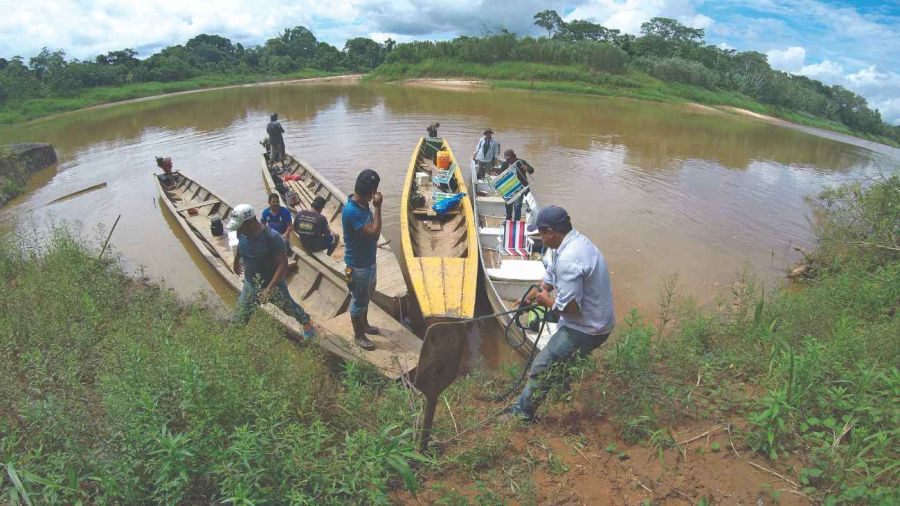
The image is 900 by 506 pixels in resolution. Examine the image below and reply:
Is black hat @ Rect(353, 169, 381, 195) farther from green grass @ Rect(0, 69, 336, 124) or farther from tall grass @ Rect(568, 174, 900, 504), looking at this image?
green grass @ Rect(0, 69, 336, 124)

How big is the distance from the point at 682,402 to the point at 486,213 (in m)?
6.61

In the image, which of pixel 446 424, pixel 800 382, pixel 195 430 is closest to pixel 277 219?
pixel 446 424

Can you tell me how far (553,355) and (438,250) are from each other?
14.8 feet

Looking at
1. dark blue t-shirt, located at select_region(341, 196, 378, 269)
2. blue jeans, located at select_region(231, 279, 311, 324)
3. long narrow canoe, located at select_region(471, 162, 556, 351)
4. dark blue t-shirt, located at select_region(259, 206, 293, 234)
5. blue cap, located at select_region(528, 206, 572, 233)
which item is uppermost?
blue cap, located at select_region(528, 206, 572, 233)

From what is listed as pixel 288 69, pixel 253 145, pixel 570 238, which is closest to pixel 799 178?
pixel 570 238

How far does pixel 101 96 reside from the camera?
34.3 metres

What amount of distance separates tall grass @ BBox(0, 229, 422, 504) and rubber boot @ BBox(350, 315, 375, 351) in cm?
114

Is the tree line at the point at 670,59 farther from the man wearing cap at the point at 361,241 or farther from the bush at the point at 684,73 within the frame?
the man wearing cap at the point at 361,241

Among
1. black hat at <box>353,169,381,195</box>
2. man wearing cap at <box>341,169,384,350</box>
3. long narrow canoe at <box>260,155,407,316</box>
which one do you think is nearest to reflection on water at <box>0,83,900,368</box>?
long narrow canoe at <box>260,155,407,316</box>

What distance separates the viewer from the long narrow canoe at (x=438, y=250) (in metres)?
5.54

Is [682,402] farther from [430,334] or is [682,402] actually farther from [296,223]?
[296,223]

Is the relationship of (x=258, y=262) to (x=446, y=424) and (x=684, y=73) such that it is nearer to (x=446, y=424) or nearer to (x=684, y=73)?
(x=446, y=424)

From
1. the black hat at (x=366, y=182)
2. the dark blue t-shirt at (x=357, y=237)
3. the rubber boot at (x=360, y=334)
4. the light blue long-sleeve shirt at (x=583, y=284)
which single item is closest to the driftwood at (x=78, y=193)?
the rubber boot at (x=360, y=334)

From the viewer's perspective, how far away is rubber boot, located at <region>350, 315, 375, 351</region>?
5.00 meters
